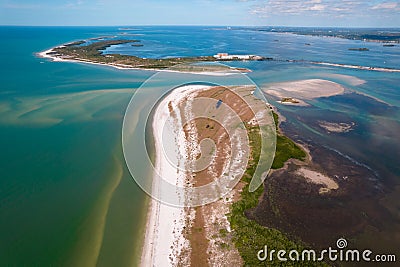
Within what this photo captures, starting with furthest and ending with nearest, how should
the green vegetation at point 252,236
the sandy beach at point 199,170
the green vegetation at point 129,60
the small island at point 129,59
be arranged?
the green vegetation at point 129,60, the small island at point 129,59, the sandy beach at point 199,170, the green vegetation at point 252,236

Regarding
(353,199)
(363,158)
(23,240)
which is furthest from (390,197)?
(23,240)

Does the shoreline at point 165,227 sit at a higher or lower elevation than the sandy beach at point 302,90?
lower

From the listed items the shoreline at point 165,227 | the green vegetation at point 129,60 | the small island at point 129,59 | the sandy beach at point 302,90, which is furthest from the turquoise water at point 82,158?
the green vegetation at point 129,60

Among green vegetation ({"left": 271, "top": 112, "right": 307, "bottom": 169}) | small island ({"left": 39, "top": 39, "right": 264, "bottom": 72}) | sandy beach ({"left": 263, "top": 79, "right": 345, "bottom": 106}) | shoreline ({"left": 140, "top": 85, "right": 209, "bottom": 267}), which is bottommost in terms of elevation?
shoreline ({"left": 140, "top": 85, "right": 209, "bottom": 267})

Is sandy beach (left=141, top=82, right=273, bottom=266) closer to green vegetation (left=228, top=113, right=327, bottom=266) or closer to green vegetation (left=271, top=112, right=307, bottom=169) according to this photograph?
green vegetation (left=228, top=113, right=327, bottom=266)

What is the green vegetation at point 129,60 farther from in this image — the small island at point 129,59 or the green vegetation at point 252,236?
the green vegetation at point 252,236

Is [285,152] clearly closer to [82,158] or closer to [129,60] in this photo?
[82,158]

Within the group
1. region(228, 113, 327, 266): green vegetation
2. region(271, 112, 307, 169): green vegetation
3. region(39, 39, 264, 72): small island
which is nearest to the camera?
region(228, 113, 327, 266): green vegetation

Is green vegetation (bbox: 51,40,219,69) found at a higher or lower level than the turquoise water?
higher

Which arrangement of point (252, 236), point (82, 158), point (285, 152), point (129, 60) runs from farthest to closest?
point (129, 60), point (285, 152), point (82, 158), point (252, 236)

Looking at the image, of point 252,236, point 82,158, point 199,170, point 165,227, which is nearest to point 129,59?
point 82,158

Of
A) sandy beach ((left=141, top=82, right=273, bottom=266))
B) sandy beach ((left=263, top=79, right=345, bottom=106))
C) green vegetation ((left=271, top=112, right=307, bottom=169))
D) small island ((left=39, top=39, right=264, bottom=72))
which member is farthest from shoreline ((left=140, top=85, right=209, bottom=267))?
small island ((left=39, top=39, right=264, bottom=72))

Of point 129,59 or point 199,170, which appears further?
point 129,59
